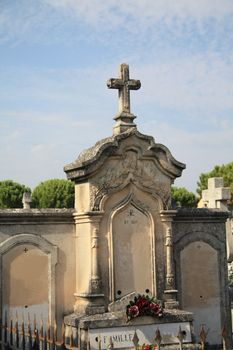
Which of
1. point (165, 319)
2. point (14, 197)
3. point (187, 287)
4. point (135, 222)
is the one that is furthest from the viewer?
point (14, 197)

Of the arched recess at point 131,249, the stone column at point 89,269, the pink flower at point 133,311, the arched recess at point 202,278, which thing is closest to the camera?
the pink flower at point 133,311

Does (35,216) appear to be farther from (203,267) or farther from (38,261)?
(203,267)

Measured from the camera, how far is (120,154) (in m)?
10.8

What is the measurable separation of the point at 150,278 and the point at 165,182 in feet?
6.51

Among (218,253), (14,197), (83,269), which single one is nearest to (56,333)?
(83,269)

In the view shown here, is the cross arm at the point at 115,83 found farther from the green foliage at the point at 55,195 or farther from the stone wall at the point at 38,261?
the green foliage at the point at 55,195

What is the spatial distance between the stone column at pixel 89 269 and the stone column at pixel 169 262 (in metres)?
1.42

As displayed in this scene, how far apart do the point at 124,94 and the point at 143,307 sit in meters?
4.41

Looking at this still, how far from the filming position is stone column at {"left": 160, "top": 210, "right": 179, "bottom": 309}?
11.1 meters

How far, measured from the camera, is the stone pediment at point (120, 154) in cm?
1061

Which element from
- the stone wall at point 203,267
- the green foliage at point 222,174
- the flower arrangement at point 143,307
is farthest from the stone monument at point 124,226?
the green foliage at point 222,174

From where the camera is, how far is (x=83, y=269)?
1087 cm

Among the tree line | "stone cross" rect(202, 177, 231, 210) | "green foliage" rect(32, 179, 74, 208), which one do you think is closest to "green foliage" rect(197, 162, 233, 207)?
the tree line

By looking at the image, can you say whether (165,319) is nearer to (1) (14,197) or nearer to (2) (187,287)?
(2) (187,287)
